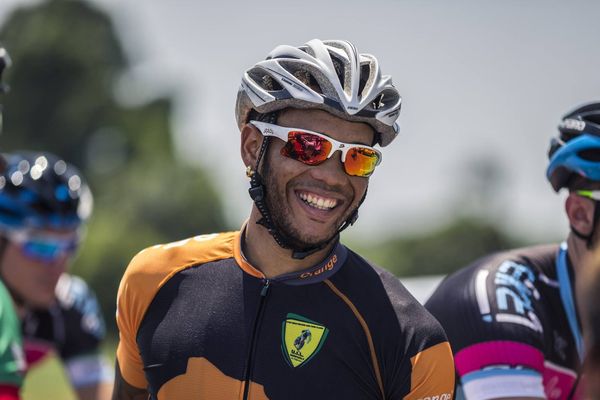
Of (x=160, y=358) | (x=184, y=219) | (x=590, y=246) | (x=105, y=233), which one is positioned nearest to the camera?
(x=160, y=358)

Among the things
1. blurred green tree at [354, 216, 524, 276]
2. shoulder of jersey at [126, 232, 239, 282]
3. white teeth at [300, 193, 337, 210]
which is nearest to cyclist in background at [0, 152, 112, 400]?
shoulder of jersey at [126, 232, 239, 282]

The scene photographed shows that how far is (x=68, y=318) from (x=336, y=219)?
4.10 m

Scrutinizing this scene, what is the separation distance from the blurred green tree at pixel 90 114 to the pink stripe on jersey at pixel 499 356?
1798 inches

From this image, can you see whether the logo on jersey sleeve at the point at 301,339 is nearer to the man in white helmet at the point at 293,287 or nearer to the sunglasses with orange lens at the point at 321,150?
the man in white helmet at the point at 293,287

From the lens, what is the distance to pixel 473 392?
482 centimetres

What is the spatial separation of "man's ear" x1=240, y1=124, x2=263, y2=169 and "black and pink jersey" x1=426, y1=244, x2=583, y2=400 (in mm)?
1377

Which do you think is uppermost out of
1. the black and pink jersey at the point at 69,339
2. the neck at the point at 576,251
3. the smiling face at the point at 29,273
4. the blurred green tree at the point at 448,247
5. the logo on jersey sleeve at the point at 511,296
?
the neck at the point at 576,251

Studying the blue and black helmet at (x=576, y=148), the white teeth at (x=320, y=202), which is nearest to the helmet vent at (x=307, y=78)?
the white teeth at (x=320, y=202)

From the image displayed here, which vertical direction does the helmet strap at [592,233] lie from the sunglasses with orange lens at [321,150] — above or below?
below

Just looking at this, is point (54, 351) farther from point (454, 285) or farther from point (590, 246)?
point (590, 246)

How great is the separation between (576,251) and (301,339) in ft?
6.09

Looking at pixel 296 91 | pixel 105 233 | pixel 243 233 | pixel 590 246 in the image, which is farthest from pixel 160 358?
pixel 105 233

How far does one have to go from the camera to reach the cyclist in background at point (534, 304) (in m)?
4.78

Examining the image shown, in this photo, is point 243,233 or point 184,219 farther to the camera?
point 184,219
